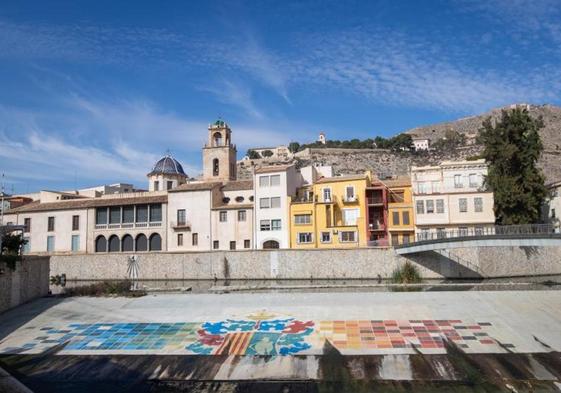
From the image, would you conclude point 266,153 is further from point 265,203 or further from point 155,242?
point 265,203

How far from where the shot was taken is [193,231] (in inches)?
2472

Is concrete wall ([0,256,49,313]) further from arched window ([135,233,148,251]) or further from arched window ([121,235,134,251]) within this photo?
arched window ([121,235,134,251])

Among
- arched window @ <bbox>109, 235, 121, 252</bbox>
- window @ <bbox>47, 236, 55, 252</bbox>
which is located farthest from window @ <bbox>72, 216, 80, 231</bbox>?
arched window @ <bbox>109, 235, 121, 252</bbox>

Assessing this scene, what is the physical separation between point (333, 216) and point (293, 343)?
32.9 meters

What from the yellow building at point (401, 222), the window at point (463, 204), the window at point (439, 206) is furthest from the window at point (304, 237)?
the window at point (463, 204)

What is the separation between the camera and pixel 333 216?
58.2 metres

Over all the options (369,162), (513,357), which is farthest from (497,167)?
(369,162)

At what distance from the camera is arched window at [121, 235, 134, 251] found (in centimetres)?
6666

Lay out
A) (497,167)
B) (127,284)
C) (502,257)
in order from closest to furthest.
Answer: (127,284) → (502,257) → (497,167)

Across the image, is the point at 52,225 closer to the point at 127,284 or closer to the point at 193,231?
the point at 193,231

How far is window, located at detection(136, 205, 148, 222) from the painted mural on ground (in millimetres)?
36302

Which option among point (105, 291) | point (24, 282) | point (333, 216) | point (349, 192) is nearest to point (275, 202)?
point (333, 216)

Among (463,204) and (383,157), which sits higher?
(383,157)

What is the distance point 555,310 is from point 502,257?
63.3 feet
